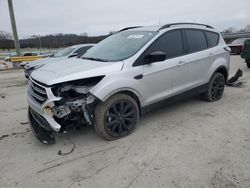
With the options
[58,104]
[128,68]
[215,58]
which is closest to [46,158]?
[58,104]

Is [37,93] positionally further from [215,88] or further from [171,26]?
[215,88]

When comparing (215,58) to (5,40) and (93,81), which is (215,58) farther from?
(5,40)

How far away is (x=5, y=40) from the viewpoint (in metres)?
36.5

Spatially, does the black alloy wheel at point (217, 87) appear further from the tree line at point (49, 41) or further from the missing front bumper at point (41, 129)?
the tree line at point (49, 41)

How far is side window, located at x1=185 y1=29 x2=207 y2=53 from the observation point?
16.3 feet

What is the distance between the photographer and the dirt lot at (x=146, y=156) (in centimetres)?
288

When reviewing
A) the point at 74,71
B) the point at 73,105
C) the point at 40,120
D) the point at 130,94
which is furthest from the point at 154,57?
the point at 40,120

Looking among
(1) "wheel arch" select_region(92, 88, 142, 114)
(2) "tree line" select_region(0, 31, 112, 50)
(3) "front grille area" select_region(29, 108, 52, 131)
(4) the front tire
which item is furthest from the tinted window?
(2) "tree line" select_region(0, 31, 112, 50)

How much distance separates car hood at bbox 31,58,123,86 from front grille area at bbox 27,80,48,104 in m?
0.12

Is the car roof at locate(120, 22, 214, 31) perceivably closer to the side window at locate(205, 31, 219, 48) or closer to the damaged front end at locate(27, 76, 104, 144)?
the side window at locate(205, 31, 219, 48)

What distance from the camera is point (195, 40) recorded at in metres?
5.14

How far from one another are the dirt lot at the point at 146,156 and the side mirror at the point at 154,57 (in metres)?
1.24

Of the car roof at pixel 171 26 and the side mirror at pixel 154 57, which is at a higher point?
the car roof at pixel 171 26

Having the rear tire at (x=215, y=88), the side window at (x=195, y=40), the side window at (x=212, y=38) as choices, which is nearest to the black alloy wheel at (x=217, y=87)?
the rear tire at (x=215, y=88)
